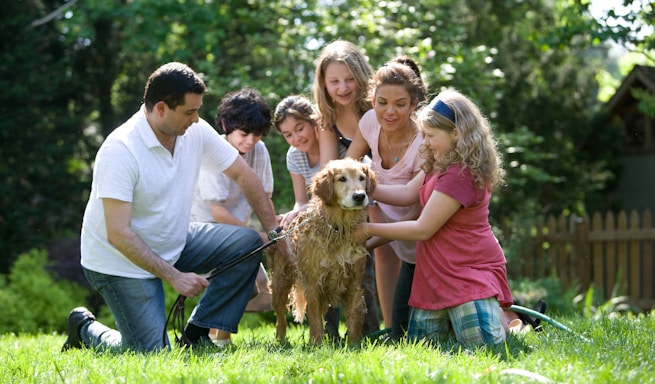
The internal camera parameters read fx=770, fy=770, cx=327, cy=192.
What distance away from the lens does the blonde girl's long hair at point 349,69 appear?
5.85 meters

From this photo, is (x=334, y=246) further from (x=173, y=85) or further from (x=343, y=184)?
(x=173, y=85)

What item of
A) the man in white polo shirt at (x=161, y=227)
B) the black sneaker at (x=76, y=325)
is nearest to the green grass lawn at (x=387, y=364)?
the man in white polo shirt at (x=161, y=227)

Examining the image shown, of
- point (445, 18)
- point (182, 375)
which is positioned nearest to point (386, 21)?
point (445, 18)

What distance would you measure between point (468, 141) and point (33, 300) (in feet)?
26.8

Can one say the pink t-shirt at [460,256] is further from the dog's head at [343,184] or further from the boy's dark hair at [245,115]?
the boy's dark hair at [245,115]

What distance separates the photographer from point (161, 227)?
5.42 meters

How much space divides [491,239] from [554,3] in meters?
16.9

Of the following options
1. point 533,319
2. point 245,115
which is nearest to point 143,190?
point 245,115

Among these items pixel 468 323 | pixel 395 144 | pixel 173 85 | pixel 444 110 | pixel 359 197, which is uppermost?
pixel 173 85

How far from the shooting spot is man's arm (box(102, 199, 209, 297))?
16.6 feet

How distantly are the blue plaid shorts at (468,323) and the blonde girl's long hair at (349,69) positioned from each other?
1727mm

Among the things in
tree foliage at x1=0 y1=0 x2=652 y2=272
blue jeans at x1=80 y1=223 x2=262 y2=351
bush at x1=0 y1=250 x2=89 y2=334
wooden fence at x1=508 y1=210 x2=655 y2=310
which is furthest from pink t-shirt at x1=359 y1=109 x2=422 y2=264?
wooden fence at x1=508 y1=210 x2=655 y2=310

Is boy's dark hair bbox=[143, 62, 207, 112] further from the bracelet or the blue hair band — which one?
the blue hair band

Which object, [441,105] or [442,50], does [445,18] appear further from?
[441,105]
